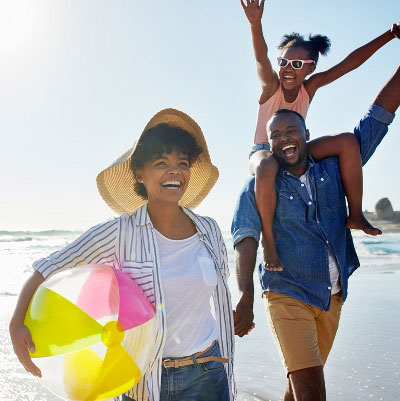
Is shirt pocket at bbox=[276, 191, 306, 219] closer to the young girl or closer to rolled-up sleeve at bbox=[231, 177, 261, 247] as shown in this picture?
the young girl

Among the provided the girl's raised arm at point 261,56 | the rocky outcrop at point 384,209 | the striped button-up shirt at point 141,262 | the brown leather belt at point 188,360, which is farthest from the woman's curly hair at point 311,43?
the rocky outcrop at point 384,209

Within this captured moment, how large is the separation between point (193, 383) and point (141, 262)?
2.08 feet

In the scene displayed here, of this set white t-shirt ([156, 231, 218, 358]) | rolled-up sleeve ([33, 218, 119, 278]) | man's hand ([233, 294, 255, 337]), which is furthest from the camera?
man's hand ([233, 294, 255, 337])

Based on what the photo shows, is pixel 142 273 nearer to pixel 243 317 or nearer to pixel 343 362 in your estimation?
pixel 243 317

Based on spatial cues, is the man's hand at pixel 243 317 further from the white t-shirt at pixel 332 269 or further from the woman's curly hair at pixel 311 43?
the woman's curly hair at pixel 311 43

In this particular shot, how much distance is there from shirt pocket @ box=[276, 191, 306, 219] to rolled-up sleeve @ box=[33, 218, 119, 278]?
3.76 ft

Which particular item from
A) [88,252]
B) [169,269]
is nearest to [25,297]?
[88,252]

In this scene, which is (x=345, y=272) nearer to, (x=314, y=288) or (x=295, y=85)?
(x=314, y=288)

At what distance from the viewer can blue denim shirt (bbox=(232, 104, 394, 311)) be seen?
321 cm

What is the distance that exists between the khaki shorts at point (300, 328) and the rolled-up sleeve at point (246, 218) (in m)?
0.40

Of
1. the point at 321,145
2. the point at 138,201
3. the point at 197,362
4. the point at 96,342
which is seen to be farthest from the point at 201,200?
the point at 96,342

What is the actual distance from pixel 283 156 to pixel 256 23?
1.29 m

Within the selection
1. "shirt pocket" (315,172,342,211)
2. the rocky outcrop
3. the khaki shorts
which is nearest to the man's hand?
the khaki shorts

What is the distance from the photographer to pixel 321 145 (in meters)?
3.45
